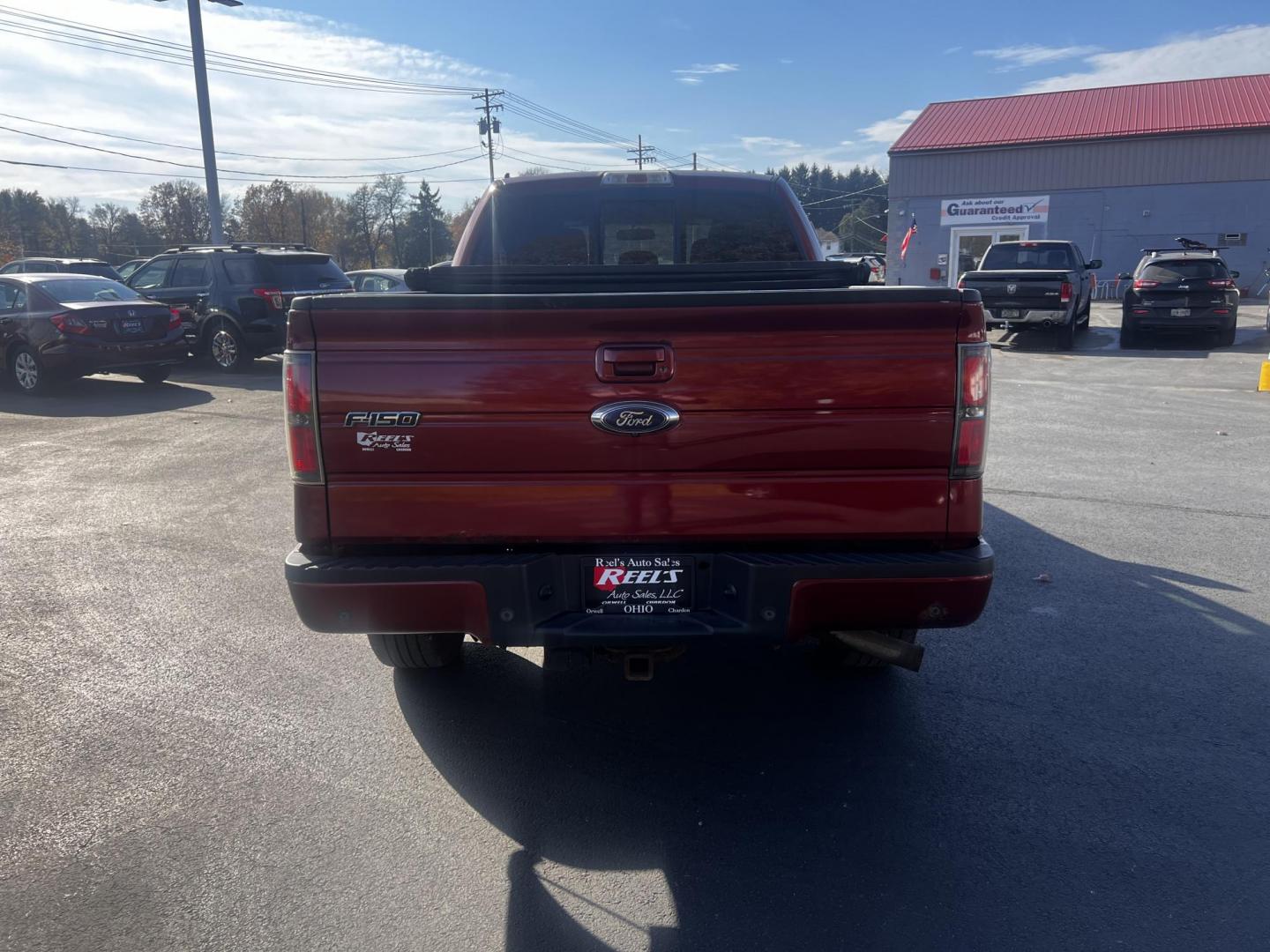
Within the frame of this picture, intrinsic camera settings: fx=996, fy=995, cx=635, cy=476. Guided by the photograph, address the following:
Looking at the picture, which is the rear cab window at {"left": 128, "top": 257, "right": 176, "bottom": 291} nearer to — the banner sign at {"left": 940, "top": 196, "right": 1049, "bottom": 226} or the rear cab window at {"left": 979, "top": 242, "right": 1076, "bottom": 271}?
the rear cab window at {"left": 979, "top": 242, "right": 1076, "bottom": 271}

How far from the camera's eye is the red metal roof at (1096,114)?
34875 mm

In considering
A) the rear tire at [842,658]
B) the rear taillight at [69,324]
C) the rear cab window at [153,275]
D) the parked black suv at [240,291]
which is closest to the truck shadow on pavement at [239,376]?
the parked black suv at [240,291]

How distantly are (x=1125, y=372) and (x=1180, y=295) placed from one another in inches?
161

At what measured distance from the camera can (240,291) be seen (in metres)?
15.5

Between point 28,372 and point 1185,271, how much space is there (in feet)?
61.5

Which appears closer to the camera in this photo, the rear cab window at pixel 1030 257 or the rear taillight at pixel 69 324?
the rear taillight at pixel 69 324

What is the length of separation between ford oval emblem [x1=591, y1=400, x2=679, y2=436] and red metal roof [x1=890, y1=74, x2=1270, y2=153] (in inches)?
1496

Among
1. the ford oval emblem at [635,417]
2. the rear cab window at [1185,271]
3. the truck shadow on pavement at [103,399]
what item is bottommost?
the truck shadow on pavement at [103,399]

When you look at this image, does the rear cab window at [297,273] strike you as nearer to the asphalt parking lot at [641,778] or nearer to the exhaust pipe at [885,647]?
the asphalt parking lot at [641,778]

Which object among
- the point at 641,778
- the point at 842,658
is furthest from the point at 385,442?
the point at 842,658

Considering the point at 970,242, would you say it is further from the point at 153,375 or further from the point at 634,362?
the point at 634,362

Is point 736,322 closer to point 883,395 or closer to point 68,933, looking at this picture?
point 883,395

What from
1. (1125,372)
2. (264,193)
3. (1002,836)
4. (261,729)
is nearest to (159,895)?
(261,729)

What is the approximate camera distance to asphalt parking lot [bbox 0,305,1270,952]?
2.82m
